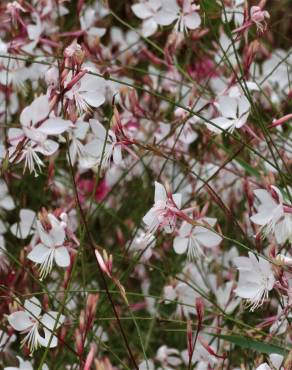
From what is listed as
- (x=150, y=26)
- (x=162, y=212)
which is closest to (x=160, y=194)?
(x=162, y=212)

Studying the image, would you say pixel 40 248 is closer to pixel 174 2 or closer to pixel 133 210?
pixel 174 2

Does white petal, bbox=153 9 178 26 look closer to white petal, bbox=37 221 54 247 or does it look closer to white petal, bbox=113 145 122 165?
white petal, bbox=113 145 122 165

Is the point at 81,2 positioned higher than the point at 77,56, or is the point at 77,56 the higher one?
the point at 77,56

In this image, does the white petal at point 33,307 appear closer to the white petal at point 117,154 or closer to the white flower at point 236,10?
the white petal at point 117,154

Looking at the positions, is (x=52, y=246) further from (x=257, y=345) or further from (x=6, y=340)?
(x=257, y=345)

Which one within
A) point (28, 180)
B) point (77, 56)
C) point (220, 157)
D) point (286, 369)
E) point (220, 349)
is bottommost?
point (28, 180)

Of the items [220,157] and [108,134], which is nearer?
[108,134]

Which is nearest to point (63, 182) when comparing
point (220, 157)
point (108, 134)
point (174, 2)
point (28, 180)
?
point (28, 180)
